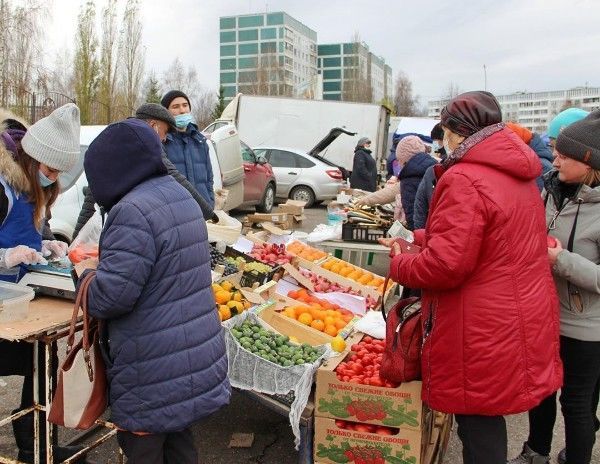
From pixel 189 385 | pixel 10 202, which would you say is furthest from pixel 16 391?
pixel 189 385

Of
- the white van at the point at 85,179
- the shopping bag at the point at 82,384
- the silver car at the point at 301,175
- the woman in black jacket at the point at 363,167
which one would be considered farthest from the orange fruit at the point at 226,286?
the silver car at the point at 301,175

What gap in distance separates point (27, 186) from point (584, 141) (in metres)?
2.63

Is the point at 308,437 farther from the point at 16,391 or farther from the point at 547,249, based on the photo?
the point at 16,391

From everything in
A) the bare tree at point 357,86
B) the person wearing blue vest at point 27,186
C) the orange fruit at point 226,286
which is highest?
the bare tree at point 357,86

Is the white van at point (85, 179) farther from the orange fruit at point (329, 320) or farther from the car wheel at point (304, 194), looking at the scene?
the car wheel at point (304, 194)

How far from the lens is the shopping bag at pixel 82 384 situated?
231cm

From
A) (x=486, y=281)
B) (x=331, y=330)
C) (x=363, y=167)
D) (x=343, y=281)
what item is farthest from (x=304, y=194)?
(x=486, y=281)

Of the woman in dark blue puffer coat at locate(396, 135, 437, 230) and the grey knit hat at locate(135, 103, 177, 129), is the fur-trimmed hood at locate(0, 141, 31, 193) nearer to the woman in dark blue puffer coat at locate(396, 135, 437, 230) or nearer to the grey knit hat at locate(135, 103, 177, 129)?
the grey knit hat at locate(135, 103, 177, 129)

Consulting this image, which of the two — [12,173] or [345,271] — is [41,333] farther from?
[345,271]

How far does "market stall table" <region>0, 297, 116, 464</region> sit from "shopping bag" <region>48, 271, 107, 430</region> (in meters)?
0.29

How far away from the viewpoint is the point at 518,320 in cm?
241

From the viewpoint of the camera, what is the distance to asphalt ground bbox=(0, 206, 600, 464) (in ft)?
11.6

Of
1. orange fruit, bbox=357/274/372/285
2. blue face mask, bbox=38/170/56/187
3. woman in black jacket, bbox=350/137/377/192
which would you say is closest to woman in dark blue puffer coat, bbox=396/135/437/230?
orange fruit, bbox=357/274/372/285

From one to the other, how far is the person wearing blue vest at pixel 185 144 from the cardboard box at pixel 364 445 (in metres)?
2.62
